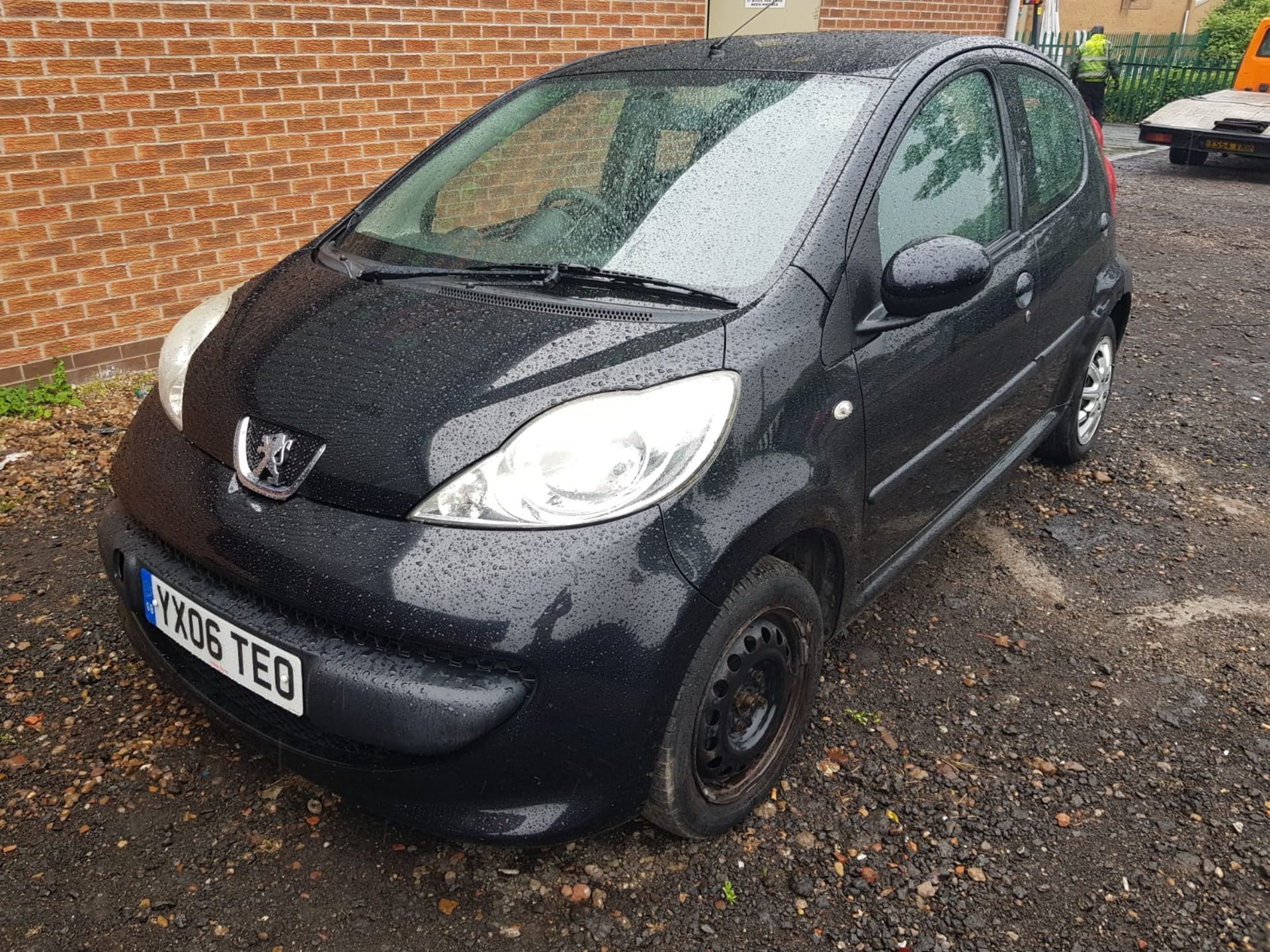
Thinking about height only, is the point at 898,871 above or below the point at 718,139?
below

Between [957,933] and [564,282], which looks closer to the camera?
[957,933]

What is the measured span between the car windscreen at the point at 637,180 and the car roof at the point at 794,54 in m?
0.06

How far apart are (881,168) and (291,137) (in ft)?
12.6

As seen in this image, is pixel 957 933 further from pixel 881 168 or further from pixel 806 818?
pixel 881 168

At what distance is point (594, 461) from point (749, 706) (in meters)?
0.72

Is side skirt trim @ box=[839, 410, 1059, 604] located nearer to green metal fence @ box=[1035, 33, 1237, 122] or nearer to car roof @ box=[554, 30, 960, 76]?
car roof @ box=[554, 30, 960, 76]

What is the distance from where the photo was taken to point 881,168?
95.6 inches

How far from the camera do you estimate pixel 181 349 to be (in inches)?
99.5

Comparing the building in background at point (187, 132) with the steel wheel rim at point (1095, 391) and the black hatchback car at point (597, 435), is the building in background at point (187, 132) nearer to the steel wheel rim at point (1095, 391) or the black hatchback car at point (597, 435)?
the black hatchback car at point (597, 435)

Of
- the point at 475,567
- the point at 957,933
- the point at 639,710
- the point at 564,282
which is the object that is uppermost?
the point at 564,282

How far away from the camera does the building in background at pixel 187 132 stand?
4355mm

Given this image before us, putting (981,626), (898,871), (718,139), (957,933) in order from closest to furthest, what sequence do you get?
(957,933) < (898,871) < (718,139) < (981,626)

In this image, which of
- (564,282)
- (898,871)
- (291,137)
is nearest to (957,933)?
(898,871)

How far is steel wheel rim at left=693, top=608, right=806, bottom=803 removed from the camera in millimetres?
2092
